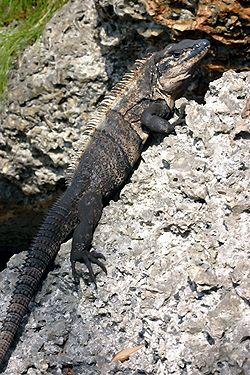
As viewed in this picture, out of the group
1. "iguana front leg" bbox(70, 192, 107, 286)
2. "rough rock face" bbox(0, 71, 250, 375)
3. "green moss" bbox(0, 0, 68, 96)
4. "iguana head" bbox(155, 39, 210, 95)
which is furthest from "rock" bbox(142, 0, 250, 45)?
"green moss" bbox(0, 0, 68, 96)

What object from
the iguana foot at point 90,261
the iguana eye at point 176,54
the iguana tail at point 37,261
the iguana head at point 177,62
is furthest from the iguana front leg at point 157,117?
the iguana foot at point 90,261

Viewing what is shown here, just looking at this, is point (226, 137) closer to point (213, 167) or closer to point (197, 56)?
point (213, 167)

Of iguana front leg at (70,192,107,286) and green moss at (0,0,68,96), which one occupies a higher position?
green moss at (0,0,68,96)

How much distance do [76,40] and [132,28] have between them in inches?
26.5

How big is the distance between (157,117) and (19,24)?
196cm

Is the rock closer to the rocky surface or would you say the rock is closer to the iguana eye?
the iguana eye

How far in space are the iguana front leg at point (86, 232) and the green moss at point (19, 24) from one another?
137 centimetres

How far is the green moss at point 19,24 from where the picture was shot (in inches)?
205

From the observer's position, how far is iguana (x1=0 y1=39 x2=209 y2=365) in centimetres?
391

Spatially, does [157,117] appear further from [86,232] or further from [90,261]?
[90,261]

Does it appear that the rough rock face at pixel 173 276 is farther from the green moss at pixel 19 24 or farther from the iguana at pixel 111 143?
the green moss at pixel 19 24

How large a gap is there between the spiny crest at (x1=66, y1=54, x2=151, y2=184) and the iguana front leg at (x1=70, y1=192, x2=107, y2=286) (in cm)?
29

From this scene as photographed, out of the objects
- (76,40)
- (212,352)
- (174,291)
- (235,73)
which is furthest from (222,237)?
(76,40)

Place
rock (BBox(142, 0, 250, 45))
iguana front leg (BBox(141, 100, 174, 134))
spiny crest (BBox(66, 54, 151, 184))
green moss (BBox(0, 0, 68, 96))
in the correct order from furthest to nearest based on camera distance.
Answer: green moss (BBox(0, 0, 68, 96)) < spiny crest (BBox(66, 54, 151, 184)) < iguana front leg (BBox(141, 100, 174, 134)) < rock (BBox(142, 0, 250, 45))
